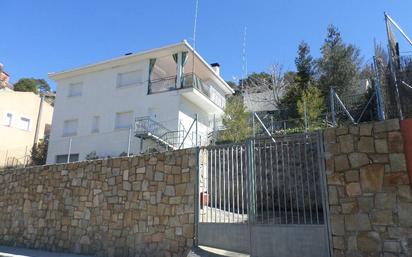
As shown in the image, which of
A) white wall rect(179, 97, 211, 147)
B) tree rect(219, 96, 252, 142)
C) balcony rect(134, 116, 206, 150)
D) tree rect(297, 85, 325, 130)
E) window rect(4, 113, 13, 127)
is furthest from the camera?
window rect(4, 113, 13, 127)

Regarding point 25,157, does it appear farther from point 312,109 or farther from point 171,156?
point 312,109

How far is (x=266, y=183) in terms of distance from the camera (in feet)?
26.7

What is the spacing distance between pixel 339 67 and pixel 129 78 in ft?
47.4

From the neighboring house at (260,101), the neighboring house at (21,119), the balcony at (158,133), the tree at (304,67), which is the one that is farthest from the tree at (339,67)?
the neighboring house at (21,119)

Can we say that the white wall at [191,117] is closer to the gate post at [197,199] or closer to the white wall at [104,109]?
the white wall at [104,109]

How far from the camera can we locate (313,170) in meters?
7.58

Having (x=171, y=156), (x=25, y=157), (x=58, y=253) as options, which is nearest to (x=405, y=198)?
(x=171, y=156)

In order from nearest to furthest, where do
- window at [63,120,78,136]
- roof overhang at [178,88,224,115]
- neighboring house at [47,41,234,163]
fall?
neighboring house at [47,41,234,163], roof overhang at [178,88,224,115], window at [63,120,78,136]

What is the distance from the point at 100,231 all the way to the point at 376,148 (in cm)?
812

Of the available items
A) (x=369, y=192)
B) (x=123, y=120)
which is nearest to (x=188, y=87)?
(x=123, y=120)

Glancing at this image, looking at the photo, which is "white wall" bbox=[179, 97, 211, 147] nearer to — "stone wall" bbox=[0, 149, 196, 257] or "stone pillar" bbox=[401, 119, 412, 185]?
"stone wall" bbox=[0, 149, 196, 257]

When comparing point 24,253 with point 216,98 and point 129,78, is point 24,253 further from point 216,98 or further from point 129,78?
point 216,98

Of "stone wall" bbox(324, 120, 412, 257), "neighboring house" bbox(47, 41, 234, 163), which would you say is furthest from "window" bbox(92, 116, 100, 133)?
"stone wall" bbox(324, 120, 412, 257)

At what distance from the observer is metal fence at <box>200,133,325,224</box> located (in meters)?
7.65
